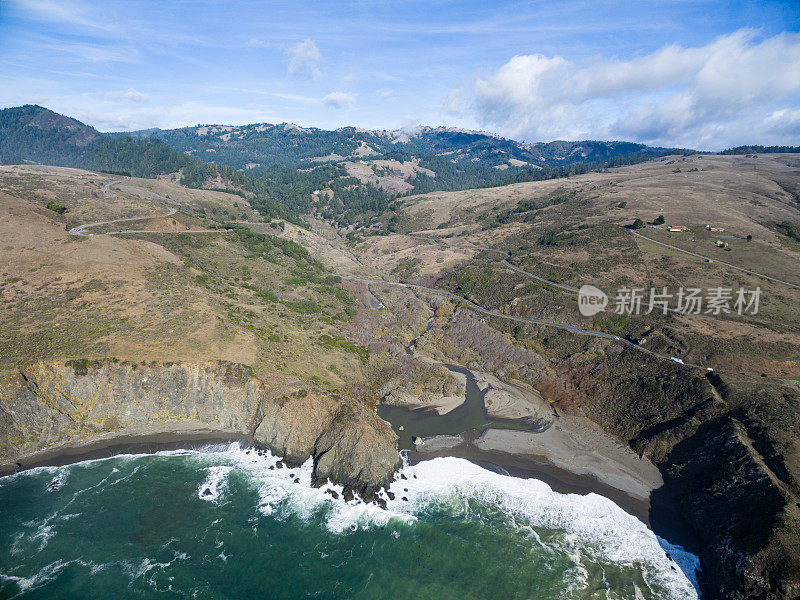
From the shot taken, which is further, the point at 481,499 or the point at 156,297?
the point at 156,297

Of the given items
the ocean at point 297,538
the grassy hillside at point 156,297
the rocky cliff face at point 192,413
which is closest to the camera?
the ocean at point 297,538

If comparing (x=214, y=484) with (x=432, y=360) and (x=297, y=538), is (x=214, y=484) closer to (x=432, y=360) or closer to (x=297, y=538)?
(x=297, y=538)

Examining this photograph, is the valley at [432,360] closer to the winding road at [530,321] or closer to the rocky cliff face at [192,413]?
the rocky cliff face at [192,413]

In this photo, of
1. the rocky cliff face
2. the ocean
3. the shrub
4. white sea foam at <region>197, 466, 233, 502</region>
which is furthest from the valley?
white sea foam at <region>197, 466, 233, 502</region>

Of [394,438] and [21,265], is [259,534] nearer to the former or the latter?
[394,438]

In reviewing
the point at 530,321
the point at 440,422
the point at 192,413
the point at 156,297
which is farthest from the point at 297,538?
the point at 530,321

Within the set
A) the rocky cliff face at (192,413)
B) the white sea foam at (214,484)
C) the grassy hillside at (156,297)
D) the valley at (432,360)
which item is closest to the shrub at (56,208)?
the grassy hillside at (156,297)

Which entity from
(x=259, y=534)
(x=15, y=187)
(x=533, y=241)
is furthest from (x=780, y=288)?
(x=15, y=187)

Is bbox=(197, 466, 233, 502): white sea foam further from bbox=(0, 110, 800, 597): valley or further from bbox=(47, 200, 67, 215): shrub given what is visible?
bbox=(47, 200, 67, 215): shrub
